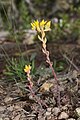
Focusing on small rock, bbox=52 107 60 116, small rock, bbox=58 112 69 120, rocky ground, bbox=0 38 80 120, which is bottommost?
small rock, bbox=58 112 69 120

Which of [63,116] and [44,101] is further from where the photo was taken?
[44,101]

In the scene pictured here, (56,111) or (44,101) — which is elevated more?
(44,101)

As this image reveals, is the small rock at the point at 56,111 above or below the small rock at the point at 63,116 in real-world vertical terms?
above

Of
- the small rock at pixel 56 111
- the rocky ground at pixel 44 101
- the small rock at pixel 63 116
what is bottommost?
the small rock at pixel 63 116

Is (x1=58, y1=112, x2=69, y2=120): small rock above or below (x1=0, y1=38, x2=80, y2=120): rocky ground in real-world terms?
below

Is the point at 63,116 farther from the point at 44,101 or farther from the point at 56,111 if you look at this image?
the point at 44,101

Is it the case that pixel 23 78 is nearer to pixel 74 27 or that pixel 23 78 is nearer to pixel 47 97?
pixel 47 97

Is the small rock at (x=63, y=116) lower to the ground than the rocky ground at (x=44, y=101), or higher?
lower

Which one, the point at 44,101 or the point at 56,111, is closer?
the point at 56,111

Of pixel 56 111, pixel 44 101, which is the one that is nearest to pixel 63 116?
pixel 56 111

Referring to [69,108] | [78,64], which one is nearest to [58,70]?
[78,64]

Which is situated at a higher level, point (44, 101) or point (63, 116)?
point (44, 101)
